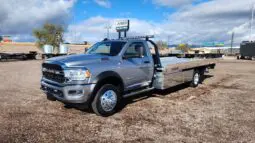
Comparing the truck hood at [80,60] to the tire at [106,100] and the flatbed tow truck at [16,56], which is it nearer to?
the tire at [106,100]

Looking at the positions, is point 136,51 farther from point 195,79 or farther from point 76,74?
point 195,79

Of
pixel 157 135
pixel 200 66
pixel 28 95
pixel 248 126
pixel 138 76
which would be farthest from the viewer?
pixel 200 66

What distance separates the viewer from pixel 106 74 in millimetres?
5656

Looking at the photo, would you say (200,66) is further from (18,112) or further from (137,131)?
(18,112)

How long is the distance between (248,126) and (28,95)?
276 inches

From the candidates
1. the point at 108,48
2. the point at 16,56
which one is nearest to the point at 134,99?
the point at 108,48

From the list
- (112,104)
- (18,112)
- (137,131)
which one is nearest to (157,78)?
(112,104)

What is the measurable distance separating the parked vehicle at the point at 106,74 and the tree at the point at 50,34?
61.0 meters

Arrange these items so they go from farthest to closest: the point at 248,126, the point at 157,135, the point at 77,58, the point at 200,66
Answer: the point at 200,66 < the point at 77,58 < the point at 248,126 < the point at 157,135

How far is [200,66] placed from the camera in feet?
34.2

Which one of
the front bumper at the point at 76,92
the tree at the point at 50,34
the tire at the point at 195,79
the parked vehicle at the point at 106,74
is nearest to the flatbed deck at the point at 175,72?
the parked vehicle at the point at 106,74

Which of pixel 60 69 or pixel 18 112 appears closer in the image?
pixel 60 69

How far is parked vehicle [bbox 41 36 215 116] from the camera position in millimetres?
5355

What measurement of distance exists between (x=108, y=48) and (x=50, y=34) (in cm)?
6275
